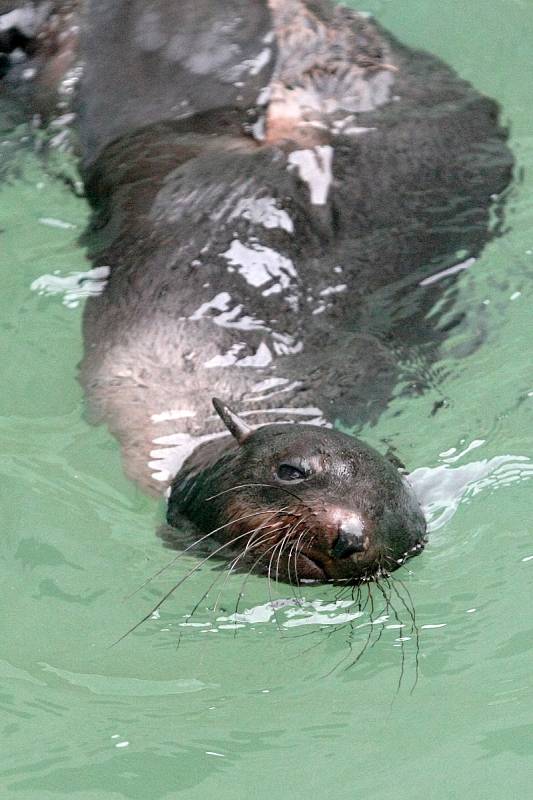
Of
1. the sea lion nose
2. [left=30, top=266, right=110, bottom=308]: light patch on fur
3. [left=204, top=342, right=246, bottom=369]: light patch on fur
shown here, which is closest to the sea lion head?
the sea lion nose

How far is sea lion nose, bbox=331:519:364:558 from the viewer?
11.7 ft

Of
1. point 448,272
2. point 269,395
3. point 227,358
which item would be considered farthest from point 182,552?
point 448,272

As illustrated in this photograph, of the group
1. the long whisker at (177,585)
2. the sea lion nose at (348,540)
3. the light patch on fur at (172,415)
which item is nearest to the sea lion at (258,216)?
the light patch on fur at (172,415)

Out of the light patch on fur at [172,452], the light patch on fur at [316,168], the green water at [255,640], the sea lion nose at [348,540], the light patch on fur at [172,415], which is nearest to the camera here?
the sea lion nose at [348,540]

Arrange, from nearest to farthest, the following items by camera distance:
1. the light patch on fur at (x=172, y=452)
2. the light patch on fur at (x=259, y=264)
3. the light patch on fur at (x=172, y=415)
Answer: the light patch on fur at (x=172, y=452) < the light patch on fur at (x=172, y=415) < the light patch on fur at (x=259, y=264)

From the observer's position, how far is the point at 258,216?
5.06 m

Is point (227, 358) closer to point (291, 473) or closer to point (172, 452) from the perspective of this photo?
point (172, 452)

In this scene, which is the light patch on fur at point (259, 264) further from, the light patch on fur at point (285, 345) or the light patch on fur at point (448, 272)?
the light patch on fur at point (448, 272)

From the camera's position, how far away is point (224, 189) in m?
5.13

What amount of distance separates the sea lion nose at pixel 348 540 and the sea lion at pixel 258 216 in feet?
1.64

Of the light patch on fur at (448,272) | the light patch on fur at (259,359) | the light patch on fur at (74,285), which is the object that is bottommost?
the light patch on fur at (74,285)

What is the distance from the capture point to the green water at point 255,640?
394 cm

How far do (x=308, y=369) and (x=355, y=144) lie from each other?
3.41 ft

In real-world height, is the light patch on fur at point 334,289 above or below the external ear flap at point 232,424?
above
